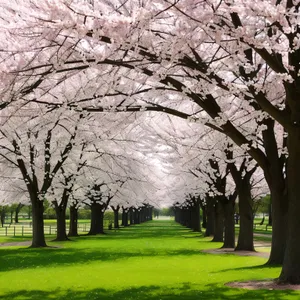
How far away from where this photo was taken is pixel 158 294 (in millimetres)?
12133

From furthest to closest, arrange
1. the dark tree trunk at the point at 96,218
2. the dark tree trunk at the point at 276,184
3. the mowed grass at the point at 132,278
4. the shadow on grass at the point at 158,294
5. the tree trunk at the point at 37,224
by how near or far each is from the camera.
Result: 1. the dark tree trunk at the point at 96,218
2. the tree trunk at the point at 37,224
3. the dark tree trunk at the point at 276,184
4. the mowed grass at the point at 132,278
5. the shadow on grass at the point at 158,294

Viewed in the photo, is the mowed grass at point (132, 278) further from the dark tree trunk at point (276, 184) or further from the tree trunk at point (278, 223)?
the dark tree trunk at point (276, 184)

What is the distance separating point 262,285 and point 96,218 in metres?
40.5

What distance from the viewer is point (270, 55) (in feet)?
37.2

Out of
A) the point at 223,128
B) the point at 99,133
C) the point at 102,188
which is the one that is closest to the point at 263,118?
the point at 223,128

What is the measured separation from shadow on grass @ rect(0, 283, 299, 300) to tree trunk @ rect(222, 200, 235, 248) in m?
17.4

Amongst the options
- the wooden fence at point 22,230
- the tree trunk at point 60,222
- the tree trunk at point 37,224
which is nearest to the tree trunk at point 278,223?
the tree trunk at point 37,224

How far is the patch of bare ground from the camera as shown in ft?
41.3

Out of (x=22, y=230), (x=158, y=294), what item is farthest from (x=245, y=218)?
(x=22, y=230)

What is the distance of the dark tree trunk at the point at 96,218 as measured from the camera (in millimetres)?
51375

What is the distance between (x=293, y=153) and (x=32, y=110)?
773cm

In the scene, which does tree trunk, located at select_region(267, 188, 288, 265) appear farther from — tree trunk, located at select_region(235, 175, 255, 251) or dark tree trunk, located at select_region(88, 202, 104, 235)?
dark tree trunk, located at select_region(88, 202, 104, 235)

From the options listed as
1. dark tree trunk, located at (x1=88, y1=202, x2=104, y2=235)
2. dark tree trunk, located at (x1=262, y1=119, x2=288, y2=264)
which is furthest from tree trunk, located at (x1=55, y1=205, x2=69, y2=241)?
dark tree trunk, located at (x1=262, y1=119, x2=288, y2=264)

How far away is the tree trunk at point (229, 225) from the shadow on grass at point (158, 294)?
1740 centimetres
